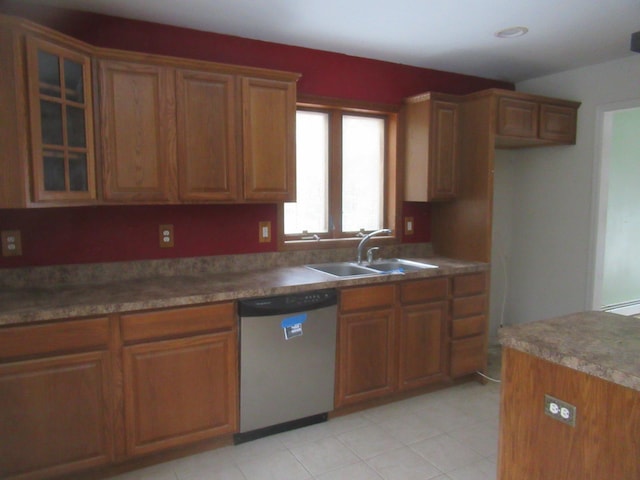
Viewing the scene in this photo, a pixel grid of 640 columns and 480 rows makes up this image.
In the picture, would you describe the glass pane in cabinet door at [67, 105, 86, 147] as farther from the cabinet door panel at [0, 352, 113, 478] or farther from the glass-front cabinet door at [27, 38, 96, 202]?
the cabinet door panel at [0, 352, 113, 478]

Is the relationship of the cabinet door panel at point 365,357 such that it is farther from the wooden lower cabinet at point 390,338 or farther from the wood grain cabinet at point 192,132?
the wood grain cabinet at point 192,132

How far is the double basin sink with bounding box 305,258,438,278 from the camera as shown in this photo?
3133 millimetres

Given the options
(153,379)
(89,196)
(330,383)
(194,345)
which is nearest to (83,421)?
(153,379)

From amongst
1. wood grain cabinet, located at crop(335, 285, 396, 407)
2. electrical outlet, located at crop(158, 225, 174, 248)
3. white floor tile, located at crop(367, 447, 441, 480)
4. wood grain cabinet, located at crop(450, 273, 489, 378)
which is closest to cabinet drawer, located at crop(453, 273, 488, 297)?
wood grain cabinet, located at crop(450, 273, 489, 378)

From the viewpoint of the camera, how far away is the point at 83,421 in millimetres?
2088

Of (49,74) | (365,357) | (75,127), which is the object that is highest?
(49,74)

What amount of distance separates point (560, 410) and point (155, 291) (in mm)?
1898

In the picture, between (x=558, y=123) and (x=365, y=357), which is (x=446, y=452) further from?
(x=558, y=123)

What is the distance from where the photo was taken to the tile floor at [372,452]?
2266mm

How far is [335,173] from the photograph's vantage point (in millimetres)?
3359

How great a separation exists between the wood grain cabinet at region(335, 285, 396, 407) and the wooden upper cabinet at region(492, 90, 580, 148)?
5.10ft

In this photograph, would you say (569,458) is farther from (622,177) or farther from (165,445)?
(622,177)

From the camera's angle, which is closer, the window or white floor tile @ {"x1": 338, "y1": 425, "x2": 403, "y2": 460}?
white floor tile @ {"x1": 338, "y1": 425, "x2": 403, "y2": 460}

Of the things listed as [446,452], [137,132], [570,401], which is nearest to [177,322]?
[137,132]
